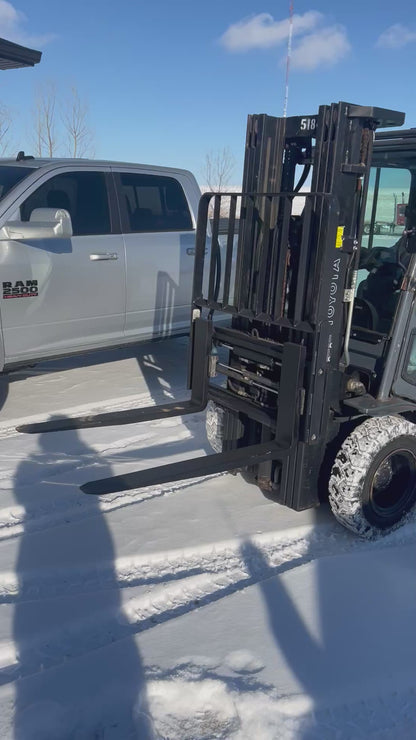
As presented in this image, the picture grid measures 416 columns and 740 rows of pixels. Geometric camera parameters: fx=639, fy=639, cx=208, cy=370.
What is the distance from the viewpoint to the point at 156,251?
6402 mm

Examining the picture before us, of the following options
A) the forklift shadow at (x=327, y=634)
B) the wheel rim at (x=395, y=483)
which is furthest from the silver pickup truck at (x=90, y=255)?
the wheel rim at (x=395, y=483)

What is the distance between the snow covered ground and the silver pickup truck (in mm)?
1265

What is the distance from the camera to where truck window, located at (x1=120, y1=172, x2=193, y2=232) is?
628cm

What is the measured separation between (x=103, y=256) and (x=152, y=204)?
985 millimetres

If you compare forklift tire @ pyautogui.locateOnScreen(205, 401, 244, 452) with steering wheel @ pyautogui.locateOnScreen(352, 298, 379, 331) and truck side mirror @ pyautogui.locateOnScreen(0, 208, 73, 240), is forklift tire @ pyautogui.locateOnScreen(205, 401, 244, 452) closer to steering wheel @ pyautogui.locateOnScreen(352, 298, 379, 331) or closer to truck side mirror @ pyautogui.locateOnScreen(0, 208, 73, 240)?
steering wheel @ pyautogui.locateOnScreen(352, 298, 379, 331)

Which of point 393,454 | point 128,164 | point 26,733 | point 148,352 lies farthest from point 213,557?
point 148,352

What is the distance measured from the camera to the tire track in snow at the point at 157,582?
9.50 feet

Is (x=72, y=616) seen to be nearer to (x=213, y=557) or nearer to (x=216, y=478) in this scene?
(x=213, y=557)

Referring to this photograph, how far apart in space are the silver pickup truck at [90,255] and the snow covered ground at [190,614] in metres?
1.27

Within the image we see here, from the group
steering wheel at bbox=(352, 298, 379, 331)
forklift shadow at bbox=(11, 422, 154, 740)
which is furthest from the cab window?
forklift shadow at bbox=(11, 422, 154, 740)

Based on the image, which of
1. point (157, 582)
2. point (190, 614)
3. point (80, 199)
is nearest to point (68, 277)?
point (80, 199)

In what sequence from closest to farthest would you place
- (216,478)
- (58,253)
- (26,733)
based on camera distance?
(26,733) < (216,478) < (58,253)

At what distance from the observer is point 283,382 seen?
3.69m

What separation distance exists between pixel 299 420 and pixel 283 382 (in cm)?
24
